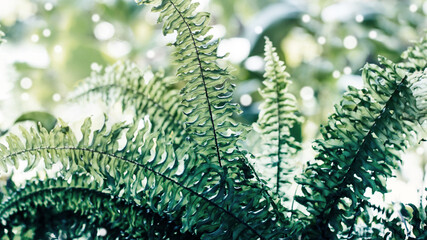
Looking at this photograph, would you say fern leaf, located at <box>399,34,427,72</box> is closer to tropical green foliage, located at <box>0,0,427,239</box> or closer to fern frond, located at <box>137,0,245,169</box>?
tropical green foliage, located at <box>0,0,427,239</box>

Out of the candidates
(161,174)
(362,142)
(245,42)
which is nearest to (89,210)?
(161,174)

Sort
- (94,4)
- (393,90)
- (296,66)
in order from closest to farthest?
(393,90) → (296,66) → (94,4)

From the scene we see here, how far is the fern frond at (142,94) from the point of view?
0.44 metres

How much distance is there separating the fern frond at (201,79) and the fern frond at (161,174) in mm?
24

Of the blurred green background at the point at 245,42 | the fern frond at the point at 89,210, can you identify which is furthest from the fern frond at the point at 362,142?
the blurred green background at the point at 245,42

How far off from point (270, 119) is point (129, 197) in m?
0.16

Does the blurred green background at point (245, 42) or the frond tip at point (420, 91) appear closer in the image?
the frond tip at point (420, 91)

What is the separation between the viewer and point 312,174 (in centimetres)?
35

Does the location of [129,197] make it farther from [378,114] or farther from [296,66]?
[296,66]

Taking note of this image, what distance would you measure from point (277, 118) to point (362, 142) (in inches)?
4.0

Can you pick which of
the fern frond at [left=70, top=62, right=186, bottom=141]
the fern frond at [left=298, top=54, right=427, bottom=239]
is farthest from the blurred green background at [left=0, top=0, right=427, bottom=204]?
the fern frond at [left=298, top=54, right=427, bottom=239]

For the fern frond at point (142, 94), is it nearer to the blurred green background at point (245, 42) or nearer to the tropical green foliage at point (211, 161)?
the tropical green foliage at point (211, 161)

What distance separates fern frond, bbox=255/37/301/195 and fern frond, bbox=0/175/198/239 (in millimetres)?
120

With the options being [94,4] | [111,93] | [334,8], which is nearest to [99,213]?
[111,93]
